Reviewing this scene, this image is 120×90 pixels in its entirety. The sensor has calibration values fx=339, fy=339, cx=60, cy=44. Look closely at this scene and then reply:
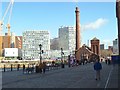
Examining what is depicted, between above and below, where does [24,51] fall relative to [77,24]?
below

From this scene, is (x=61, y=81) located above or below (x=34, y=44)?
below

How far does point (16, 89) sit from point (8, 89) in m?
0.54

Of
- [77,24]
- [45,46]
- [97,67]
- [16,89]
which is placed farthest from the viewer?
[45,46]

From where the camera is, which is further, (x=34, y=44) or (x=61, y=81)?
(x=34, y=44)

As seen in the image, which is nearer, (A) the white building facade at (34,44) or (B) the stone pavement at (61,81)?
(B) the stone pavement at (61,81)

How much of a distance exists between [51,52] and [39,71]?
118 m

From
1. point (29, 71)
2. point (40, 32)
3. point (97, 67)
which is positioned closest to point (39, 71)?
point (29, 71)

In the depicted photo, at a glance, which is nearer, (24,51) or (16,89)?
(16,89)

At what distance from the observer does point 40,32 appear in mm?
199750

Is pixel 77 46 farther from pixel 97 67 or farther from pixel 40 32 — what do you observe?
pixel 97 67

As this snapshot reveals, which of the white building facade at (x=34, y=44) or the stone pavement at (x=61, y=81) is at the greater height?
the white building facade at (x=34, y=44)

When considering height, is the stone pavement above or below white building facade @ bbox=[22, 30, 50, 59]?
below

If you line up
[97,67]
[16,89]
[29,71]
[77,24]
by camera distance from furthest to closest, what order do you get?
[77,24] < [29,71] < [97,67] < [16,89]

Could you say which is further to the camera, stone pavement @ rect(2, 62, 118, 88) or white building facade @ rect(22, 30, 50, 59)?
white building facade @ rect(22, 30, 50, 59)
